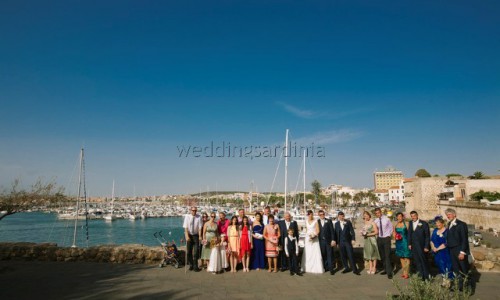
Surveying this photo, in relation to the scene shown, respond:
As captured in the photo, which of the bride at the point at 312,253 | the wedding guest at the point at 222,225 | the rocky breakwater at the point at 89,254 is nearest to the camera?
the bride at the point at 312,253

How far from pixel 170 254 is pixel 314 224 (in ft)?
15.1

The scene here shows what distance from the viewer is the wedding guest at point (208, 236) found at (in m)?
9.31

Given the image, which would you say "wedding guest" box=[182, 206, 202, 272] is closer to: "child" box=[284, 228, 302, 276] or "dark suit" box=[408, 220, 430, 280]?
"child" box=[284, 228, 302, 276]

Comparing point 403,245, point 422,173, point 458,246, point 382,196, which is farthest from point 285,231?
point 382,196

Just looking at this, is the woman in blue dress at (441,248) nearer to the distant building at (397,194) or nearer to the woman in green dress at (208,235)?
the woman in green dress at (208,235)

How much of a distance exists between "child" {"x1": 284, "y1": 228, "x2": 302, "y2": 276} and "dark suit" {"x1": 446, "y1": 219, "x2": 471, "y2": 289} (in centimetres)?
393

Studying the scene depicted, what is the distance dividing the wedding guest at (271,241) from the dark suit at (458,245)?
4.52 metres

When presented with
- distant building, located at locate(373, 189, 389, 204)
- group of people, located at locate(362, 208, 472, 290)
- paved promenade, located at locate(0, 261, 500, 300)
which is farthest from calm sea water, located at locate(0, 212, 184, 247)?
distant building, located at locate(373, 189, 389, 204)

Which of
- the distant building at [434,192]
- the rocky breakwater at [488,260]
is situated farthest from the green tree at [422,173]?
the rocky breakwater at [488,260]

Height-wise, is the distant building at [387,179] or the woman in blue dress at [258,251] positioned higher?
the distant building at [387,179]

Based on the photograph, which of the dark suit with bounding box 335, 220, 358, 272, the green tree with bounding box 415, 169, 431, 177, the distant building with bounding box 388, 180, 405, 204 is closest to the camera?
the dark suit with bounding box 335, 220, 358, 272

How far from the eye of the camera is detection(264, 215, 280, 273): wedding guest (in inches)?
361

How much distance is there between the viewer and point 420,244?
827cm

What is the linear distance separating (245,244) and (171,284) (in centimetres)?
253
